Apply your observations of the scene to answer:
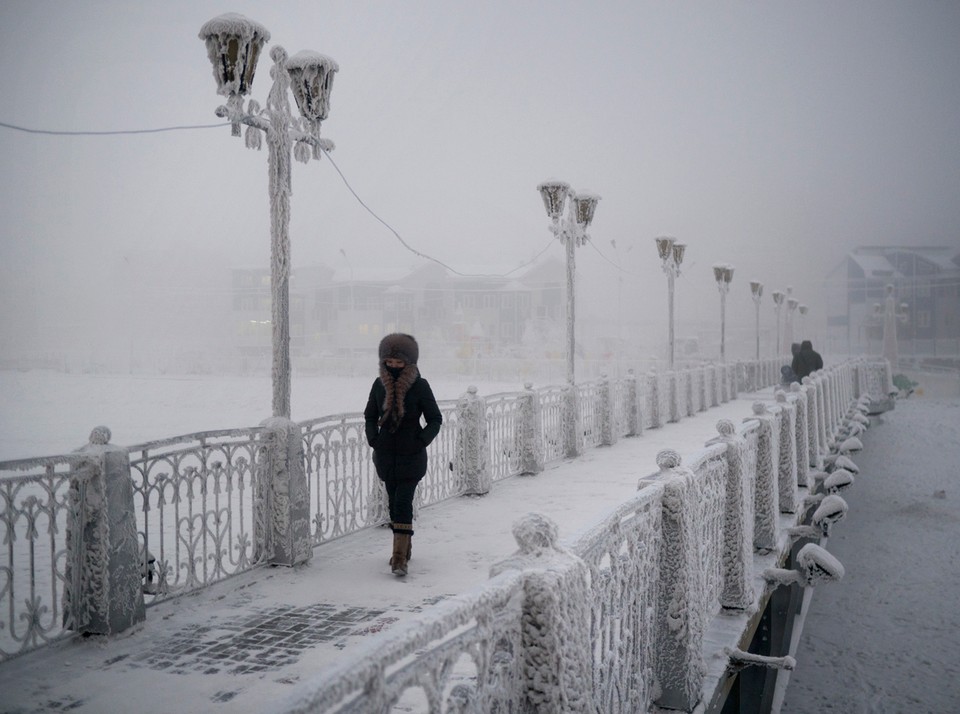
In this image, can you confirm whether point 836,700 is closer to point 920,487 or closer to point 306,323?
point 920,487

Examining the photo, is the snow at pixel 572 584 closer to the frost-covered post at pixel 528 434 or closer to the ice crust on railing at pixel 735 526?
the ice crust on railing at pixel 735 526

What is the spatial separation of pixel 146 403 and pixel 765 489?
3562 centimetres

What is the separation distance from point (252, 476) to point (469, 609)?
15.6ft

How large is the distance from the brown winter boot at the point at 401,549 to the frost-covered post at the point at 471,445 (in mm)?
3736

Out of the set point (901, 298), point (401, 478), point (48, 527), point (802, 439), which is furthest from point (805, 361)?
point (901, 298)

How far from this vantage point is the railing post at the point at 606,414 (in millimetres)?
15453

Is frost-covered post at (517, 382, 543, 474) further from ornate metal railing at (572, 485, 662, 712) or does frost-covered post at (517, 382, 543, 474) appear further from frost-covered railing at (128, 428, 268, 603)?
ornate metal railing at (572, 485, 662, 712)

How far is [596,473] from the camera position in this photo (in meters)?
12.0

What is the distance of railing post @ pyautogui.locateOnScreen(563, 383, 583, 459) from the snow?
348mm

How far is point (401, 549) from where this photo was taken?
6281 millimetres

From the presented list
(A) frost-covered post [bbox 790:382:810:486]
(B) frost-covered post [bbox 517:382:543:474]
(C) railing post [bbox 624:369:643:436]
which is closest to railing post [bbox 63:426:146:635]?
(B) frost-covered post [bbox 517:382:543:474]

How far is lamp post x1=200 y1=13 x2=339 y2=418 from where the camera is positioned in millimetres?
6445

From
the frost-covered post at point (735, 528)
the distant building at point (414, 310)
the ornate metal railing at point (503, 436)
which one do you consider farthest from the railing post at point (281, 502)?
the distant building at point (414, 310)

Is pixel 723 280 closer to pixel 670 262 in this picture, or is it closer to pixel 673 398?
pixel 670 262
